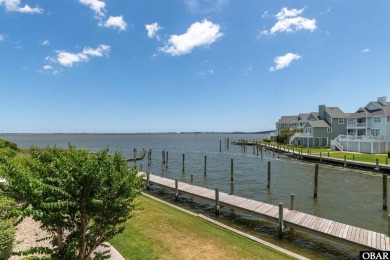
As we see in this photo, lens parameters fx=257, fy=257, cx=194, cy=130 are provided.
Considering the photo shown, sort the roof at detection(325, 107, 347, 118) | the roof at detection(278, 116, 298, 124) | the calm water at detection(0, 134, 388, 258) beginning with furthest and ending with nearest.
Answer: the roof at detection(278, 116, 298, 124) < the roof at detection(325, 107, 347, 118) < the calm water at detection(0, 134, 388, 258)

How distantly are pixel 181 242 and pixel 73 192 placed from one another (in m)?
6.84

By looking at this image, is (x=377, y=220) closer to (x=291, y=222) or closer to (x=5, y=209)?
(x=291, y=222)

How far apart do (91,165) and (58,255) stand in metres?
2.57

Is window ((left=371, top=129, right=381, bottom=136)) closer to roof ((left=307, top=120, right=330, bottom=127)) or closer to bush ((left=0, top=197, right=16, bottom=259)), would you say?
roof ((left=307, top=120, right=330, bottom=127))

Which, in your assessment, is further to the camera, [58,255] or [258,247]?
[258,247]

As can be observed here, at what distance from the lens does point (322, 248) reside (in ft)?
43.9

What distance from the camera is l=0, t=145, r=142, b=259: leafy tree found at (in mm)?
5594

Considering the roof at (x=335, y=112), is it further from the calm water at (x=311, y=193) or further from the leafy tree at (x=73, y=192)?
the leafy tree at (x=73, y=192)

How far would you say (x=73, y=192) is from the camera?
18.8ft

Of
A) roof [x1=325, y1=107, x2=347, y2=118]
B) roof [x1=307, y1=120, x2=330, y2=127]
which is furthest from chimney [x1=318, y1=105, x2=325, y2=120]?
roof [x1=307, y1=120, x2=330, y2=127]

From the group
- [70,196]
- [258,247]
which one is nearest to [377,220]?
[258,247]

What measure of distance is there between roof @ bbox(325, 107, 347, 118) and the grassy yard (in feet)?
222

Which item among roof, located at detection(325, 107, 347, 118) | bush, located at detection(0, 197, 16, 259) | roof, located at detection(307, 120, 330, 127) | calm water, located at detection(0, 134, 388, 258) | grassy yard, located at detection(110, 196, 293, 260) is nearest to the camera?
bush, located at detection(0, 197, 16, 259)

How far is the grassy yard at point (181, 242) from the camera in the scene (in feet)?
33.2
